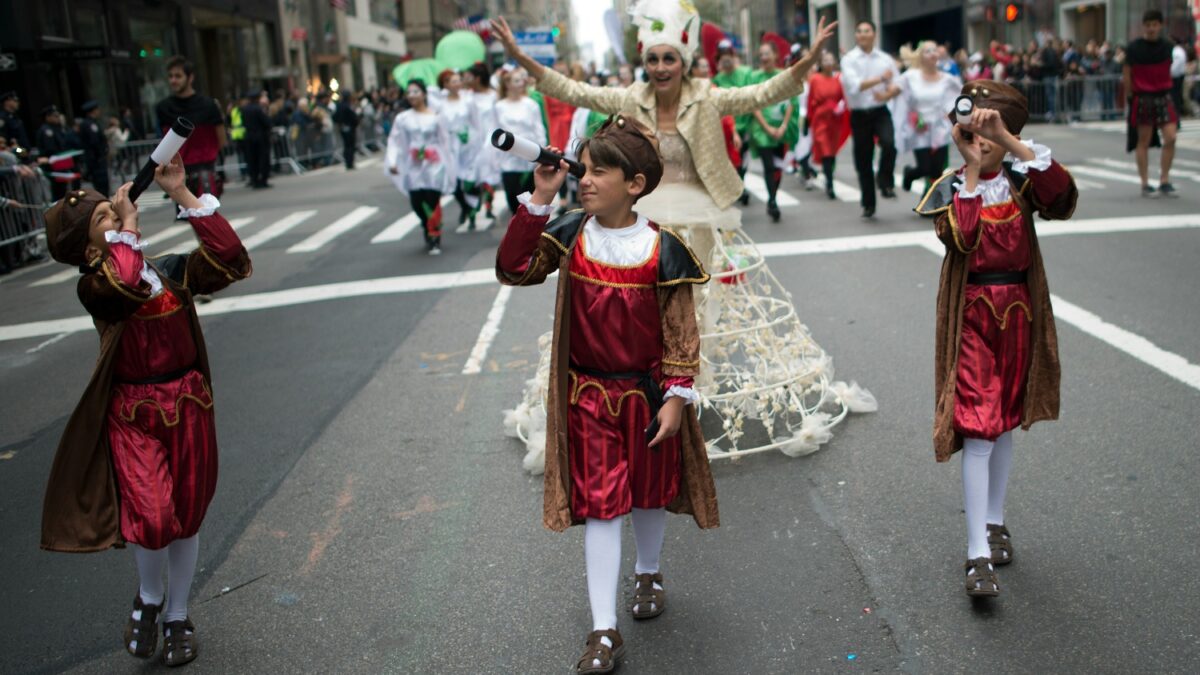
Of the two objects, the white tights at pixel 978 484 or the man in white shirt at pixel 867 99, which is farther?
the man in white shirt at pixel 867 99

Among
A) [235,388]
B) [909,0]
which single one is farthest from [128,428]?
[909,0]

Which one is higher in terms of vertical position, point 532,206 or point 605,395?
point 532,206

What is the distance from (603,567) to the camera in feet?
11.7

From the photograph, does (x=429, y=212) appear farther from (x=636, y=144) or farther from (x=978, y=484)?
(x=978, y=484)

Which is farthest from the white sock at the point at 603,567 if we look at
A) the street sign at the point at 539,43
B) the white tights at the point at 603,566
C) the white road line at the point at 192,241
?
the street sign at the point at 539,43

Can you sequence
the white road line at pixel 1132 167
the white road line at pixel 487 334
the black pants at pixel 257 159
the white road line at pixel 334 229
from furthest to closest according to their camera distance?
the black pants at pixel 257 159 < the white road line at pixel 1132 167 < the white road line at pixel 334 229 < the white road line at pixel 487 334

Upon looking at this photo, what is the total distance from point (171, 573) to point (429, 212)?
9.21 meters

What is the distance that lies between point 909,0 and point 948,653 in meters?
51.5

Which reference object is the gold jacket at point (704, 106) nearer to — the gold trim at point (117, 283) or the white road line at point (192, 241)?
the gold trim at point (117, 283)

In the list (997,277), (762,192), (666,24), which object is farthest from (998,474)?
(762,192)

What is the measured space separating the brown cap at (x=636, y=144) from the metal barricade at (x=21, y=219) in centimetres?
1201

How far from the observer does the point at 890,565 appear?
4.20 metres

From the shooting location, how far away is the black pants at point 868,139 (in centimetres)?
1276

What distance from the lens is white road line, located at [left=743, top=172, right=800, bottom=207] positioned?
594 inches
